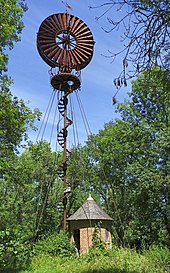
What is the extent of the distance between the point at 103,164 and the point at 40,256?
482 inches

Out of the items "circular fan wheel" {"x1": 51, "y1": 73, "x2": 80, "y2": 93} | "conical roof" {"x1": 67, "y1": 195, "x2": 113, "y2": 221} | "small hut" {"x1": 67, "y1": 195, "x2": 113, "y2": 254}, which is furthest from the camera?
"circular fan wheel" {"x1": 51, "y1": 73, "x2": 80, "y2": 93}

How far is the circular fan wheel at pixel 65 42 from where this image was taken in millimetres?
17703

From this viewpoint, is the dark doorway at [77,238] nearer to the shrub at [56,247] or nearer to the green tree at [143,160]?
the shrub at [56,247]

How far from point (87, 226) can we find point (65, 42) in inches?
431

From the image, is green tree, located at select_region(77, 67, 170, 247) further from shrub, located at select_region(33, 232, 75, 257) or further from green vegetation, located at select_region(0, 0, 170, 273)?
shrub, located at select_region(33, 232, 75, 257)

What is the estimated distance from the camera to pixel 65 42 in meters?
18.3

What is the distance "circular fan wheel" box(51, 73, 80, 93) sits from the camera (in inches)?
693

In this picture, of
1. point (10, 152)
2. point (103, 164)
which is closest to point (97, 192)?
point (103, 164)

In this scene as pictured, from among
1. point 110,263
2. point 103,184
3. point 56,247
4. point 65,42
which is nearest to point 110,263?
point 110,263

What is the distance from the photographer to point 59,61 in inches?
703

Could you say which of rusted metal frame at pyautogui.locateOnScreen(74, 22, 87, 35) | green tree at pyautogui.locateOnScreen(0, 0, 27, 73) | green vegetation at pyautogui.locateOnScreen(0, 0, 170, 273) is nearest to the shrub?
green vegetation at pyautogui.locateOnScreen(0, 0, 170, 273)

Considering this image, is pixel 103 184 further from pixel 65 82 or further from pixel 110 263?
pixel 110 263

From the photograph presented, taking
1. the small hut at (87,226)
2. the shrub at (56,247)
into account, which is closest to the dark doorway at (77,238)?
the small hut at (87,226)

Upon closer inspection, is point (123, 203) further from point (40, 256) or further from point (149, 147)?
point (40, 256)
